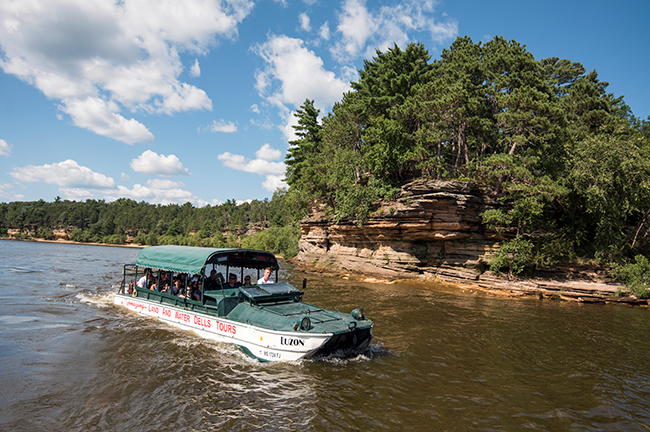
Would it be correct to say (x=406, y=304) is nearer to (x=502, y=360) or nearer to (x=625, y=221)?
(x=502, y=360)

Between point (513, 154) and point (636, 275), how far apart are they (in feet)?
35.1

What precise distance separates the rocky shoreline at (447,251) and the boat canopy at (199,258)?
15059mm

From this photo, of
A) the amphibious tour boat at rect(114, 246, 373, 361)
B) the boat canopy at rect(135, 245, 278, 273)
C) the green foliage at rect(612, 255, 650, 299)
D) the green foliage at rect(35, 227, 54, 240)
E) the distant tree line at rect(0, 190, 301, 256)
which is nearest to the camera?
the amphibious tour boat at rect(114, 246, 373, 361)

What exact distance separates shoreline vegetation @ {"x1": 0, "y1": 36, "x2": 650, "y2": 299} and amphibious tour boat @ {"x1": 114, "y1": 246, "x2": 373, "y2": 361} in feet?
58.5

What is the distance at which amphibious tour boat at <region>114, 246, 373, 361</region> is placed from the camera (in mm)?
8148

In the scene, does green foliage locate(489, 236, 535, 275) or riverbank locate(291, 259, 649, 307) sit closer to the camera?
riverbank locate(291, 259, 649, 307)

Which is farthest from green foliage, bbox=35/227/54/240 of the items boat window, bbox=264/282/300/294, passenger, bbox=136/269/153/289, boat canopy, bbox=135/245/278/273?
boat window, bbox=264/282/300/294

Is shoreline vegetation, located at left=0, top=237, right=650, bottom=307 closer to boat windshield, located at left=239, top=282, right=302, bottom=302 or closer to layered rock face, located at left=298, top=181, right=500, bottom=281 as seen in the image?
layered rock face, located at left=298, top=181, right=500, bottom=281

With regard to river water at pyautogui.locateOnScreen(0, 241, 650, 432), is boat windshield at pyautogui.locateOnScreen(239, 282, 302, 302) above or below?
above

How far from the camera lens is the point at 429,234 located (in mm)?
25234

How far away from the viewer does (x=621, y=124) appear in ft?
86.2

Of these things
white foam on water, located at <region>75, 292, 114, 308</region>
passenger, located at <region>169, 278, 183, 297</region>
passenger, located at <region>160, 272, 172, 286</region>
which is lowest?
white foam on water, located at <region>75, 292, 114, 308</region>

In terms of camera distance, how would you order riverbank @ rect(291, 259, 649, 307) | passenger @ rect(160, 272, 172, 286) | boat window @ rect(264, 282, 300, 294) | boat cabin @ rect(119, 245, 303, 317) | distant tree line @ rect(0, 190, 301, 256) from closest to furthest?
boat cabin @ rect(119, 245, 303, 317)
boat window @ rect(264, 282, 300, 294)
passenger @ rect(160, 272, 172, 286)
riverbank @ rect(291, 259, 649, 307)
distant tree line @ rect(0, 190, 301, 256)

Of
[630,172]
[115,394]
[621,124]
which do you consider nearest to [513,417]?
[115,394]
